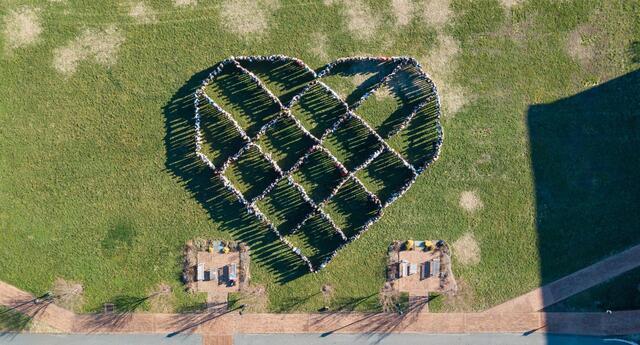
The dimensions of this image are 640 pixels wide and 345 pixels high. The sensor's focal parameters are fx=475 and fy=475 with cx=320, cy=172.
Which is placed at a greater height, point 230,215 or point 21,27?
point 21,27

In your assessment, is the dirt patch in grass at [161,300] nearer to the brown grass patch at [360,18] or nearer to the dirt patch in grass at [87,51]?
the dirt patch in grass at [87,51]

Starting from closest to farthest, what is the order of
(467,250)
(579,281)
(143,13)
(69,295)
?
(579,281)
(69,295)
(467,250)
(143,13)

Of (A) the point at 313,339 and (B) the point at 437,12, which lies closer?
(A) the point at 313,339

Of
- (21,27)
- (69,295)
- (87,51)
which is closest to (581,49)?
(87,51)

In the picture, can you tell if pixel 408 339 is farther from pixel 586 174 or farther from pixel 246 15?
pixel 246 15

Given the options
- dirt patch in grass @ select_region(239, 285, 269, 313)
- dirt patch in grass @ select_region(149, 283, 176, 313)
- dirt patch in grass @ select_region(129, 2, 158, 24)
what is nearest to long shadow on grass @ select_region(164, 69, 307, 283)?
dirt patch in grass @ select_region(239, 285, 269, 313)

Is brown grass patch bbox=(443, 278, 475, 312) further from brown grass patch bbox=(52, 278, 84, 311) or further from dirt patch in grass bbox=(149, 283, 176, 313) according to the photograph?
brown grass patch bbox=(52, 278, 84, 311)

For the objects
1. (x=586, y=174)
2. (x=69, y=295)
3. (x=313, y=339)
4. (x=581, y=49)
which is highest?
(x=581, y=49)

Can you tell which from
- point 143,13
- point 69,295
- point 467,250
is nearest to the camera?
point 69,295
